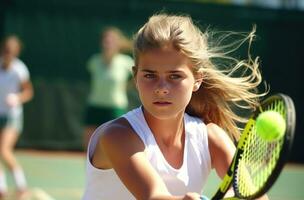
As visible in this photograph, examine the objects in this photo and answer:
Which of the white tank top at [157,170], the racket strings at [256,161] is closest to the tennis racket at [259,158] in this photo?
the racket strings at [256,161]

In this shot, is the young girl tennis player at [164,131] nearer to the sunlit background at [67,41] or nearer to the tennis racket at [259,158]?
the tennis racket at [259,158]

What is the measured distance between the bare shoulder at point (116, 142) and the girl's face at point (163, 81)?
102 mm

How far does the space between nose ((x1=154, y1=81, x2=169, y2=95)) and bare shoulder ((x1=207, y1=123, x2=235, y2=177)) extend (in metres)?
0.38

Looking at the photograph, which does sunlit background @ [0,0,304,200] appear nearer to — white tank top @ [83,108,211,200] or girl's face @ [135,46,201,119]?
white tank top @ [83,108,211,200]

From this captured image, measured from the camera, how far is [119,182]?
264 centimetres

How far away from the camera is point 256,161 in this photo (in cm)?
251

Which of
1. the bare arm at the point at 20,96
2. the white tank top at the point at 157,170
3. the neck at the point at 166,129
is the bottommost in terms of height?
the bare arm at the point at 20,96

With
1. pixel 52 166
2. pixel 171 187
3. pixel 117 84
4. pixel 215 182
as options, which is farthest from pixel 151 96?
pixel 52 166

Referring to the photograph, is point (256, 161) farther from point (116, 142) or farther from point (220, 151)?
point (116, 142)

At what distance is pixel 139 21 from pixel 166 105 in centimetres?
783

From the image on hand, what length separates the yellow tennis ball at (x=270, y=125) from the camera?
2.23 meters

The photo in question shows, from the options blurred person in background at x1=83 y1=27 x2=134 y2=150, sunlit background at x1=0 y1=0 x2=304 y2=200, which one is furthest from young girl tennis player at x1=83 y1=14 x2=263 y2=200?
sunlit background at x1=0 y1=0 x2=304 y2=200

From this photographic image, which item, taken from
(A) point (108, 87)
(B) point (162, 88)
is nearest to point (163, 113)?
(B) point (162, 88)

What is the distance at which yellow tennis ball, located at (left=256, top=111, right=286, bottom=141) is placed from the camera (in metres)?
2.23
